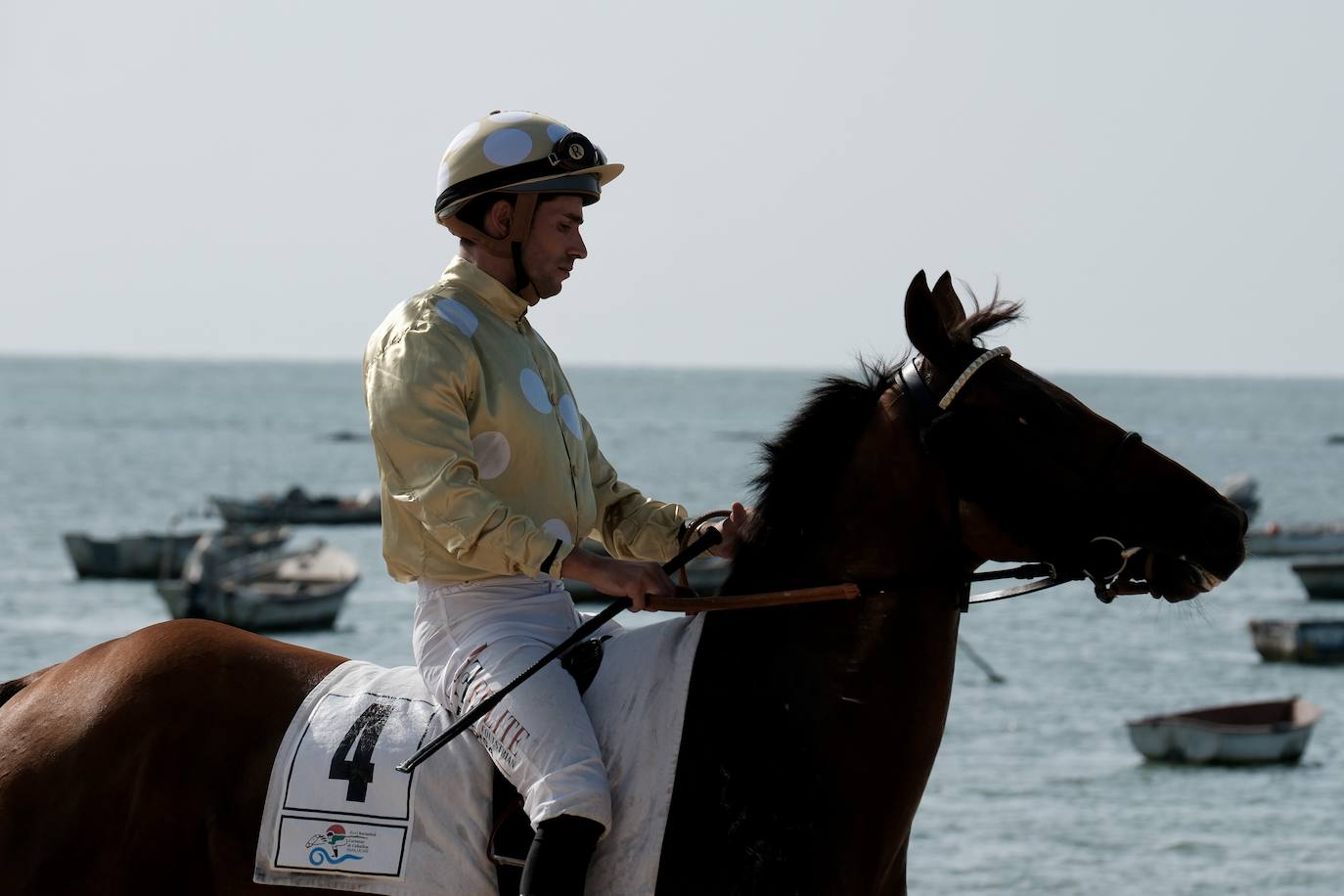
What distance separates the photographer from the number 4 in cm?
468

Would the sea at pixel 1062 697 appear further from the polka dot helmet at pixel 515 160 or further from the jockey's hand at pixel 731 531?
the polka dot helmet at pixel 515 160

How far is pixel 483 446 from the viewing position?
4816 millimetres

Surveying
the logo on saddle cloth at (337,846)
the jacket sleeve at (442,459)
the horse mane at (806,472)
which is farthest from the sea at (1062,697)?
the logo on saddle cloth at (337,846)

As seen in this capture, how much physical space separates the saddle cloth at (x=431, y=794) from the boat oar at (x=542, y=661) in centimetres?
6

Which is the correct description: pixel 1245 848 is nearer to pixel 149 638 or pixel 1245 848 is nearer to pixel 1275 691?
pixel 1275 691

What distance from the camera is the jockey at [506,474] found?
14.7ft

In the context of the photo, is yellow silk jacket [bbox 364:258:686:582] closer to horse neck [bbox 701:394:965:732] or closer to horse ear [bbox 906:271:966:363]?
horse neck [bbox 701:394:965:732]

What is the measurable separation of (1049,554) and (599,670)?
1.35 m

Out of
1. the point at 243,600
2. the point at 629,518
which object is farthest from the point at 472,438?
the point at 243,600

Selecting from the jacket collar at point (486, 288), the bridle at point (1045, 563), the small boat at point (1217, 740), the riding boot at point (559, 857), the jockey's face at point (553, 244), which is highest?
the jockey's face at point (553, 244)

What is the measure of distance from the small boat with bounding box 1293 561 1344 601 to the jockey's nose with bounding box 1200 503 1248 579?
46.9m

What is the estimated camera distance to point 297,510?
67.1 m

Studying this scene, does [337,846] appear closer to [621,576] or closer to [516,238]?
[621,576]

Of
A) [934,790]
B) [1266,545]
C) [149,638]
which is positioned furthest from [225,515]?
[149,638]
